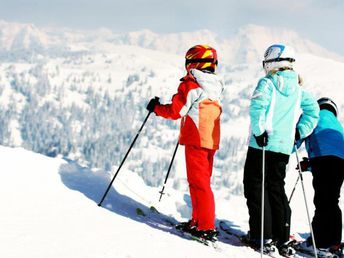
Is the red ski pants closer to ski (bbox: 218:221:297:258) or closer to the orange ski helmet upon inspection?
ski (bbox: 218:221:297:258)

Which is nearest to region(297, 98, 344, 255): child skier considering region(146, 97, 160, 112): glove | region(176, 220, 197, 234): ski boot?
region(176, 220, 197, 234): ski boot

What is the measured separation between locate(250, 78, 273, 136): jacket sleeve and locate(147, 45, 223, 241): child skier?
0.64m

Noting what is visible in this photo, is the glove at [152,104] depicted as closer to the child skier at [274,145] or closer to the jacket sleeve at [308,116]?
the child skier at [274,145]

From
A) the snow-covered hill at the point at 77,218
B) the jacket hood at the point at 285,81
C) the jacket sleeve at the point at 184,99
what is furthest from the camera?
the jacket sleeve at the point at 184,99

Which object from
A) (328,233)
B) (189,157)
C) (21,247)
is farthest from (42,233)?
(328,233)

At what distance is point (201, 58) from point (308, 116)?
1.82 metres

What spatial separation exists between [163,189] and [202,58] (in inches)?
105

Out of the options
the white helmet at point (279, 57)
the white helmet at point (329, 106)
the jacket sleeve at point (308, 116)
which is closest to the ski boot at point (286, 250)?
the jacket sleeve at point (308, 116)

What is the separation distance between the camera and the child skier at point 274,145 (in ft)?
19.6

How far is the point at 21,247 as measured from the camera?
411 centimetres

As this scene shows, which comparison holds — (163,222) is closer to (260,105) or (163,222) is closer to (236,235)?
(236,235)

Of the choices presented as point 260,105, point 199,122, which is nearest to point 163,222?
point 199,122

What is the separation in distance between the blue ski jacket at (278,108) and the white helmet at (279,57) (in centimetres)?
11

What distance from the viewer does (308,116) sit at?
6.45m
